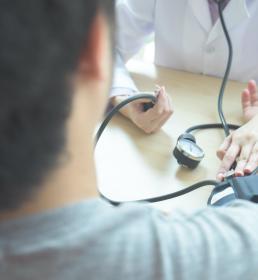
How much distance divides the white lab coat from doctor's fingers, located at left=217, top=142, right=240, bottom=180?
0.33 meters

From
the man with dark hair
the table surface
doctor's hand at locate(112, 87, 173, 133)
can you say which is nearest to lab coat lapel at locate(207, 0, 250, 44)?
the table surface

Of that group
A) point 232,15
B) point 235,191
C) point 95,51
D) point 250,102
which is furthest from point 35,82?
point 232,15

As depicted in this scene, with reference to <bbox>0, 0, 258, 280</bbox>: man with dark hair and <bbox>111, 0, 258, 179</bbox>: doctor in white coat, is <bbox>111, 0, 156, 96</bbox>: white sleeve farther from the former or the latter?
<bbox>0, 0, 258, 280</bbox>: man with dark hair

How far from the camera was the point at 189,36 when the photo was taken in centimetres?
109

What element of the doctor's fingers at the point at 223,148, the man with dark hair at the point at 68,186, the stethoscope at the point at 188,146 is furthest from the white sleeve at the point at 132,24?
the man with dark hair at the point at 68,186

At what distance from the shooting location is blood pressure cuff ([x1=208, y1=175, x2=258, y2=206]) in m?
0.61

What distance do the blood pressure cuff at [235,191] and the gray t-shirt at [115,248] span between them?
8.6 inches

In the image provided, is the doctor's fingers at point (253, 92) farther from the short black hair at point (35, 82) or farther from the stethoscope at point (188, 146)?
the short black hair at point (35, 82)

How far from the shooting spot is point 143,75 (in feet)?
3.37

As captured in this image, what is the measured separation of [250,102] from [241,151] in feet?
0.56

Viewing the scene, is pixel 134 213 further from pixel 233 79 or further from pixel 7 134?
pixel 233 79

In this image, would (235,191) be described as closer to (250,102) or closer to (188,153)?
(188,153)

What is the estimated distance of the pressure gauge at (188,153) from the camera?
0.73 meters

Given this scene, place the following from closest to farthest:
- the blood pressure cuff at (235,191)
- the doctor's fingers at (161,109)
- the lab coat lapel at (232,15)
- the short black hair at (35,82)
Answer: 1. the short black hair at (35,82)
2. the blood pressure cuff at (235,191)
3. the doctor's fingers at (161,109)
4. the lab coat lapel at (232,15)
